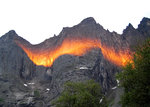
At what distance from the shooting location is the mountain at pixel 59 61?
294ft

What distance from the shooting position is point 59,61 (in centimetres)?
10531

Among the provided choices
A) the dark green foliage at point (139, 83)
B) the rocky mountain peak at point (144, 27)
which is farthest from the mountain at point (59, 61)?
the dark green foliage at point (139, 83)

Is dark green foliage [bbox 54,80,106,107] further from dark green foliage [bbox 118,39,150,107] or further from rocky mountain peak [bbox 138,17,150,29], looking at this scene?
rocky mountain peak [bbox 138,17,150,29]

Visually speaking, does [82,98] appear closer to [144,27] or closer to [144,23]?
[144,27]

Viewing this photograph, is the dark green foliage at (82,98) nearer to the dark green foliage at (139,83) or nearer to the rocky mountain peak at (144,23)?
the dark green foliage at (139,83)

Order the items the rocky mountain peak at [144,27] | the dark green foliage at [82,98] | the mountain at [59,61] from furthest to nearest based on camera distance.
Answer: the rocky mountain peak at [144,27] → the mountain at [59,61] → the dark green foliage at [82,98]

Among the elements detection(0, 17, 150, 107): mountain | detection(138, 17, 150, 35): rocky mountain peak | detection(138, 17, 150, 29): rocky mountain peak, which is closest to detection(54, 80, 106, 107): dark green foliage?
detection(0, 17, 150, 107): mountain

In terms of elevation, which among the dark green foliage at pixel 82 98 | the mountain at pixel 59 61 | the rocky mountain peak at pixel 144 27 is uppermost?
the rocky mountain peak at pixel 144 27

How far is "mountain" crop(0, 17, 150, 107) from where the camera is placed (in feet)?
294

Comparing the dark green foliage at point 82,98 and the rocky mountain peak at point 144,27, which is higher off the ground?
the rocky mountain peak at point 144,27

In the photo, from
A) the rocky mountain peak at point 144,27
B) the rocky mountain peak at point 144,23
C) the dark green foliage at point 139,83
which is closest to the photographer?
the dark green foliage at point 139,83

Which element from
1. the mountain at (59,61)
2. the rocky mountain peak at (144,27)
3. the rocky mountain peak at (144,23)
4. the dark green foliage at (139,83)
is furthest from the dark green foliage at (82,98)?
the rocky mountain peak at (144,23)

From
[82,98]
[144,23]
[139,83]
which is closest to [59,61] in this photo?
[82,98]

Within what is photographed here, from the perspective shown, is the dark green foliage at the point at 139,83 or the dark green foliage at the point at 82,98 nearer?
the dark green foliage at the point at 139,83
